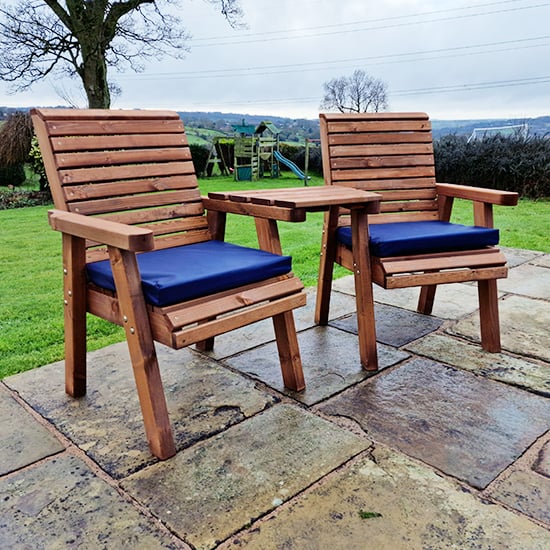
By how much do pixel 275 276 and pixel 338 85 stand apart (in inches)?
805

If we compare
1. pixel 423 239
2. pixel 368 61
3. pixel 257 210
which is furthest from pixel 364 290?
pixel 368 61

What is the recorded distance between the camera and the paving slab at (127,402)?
1711mm

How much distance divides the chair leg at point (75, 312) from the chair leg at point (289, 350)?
73 centimetres

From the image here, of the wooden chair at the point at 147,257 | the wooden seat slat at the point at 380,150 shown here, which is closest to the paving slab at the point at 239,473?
the wooden chair at the point at 147,257

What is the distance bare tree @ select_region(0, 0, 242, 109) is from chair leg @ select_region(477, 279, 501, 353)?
8.57 metres

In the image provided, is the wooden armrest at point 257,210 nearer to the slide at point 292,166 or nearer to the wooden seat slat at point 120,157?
the wooden seat slat at point 120,157

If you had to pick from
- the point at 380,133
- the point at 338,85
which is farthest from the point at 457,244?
the point at 338,85

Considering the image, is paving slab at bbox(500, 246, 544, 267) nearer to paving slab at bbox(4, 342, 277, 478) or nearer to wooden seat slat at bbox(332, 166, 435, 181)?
wooden seat slat at bbox(332, 166, 435, 181)

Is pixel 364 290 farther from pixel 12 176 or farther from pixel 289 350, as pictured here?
pixel 12 176

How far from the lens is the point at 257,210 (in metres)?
2.04

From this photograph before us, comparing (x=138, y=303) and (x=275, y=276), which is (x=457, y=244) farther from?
(x=138, y=303)

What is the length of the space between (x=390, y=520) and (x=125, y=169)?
1.64m

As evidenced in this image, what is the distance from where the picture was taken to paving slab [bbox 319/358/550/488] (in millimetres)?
1617

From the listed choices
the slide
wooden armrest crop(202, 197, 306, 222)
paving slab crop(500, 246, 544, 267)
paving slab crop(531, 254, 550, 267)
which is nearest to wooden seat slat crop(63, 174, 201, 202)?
wooden armrest crop(202, 197, 306, 222)
